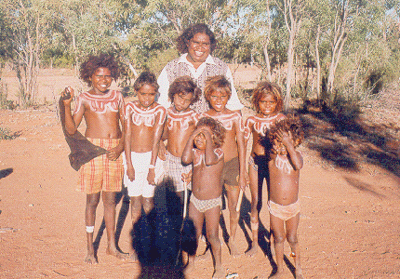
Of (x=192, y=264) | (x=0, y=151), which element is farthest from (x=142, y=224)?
(x=0, y=151)

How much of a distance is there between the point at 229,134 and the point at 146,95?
83 centimetres

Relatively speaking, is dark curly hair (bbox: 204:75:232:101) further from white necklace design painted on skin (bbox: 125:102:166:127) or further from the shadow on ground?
the shadow on ground

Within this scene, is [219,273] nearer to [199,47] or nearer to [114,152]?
[114,152]

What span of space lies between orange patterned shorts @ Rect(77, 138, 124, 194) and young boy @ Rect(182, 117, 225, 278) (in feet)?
2.32

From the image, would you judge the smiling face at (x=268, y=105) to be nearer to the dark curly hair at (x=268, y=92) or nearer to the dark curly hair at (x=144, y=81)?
the dark curly hair at (x=268, y=92)

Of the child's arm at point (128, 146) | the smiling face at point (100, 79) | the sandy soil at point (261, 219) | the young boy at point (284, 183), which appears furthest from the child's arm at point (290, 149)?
the smiling face at point (100, 79)

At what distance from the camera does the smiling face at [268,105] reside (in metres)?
3.10

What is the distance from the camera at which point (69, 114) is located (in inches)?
113

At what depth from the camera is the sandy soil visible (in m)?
3.04

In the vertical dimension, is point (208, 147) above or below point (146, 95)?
below

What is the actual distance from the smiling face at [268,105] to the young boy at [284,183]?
43 cm

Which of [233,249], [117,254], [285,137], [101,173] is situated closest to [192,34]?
[285,137]

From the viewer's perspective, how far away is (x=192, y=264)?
295cm

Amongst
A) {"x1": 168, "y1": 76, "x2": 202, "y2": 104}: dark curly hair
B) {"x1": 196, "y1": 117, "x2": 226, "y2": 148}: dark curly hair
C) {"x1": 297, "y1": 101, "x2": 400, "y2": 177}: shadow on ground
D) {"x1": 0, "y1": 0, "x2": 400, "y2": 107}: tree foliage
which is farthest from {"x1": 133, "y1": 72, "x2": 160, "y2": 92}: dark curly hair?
{"x1": 0, "y1": 0, "x2": 400, "y2": 107}: tree foliage
